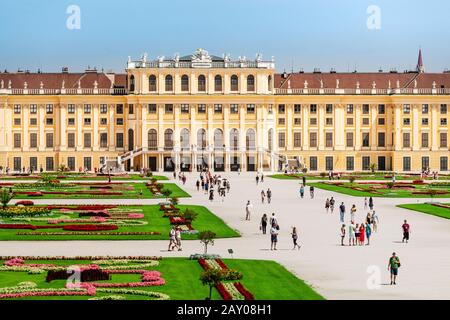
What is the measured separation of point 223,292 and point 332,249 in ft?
32.8

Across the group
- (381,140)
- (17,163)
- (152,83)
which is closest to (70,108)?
(17,163)

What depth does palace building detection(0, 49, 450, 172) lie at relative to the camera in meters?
102

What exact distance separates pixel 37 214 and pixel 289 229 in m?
12.3

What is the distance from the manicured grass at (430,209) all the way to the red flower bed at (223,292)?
74.0 feet

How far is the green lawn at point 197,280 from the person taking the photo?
76.7ft

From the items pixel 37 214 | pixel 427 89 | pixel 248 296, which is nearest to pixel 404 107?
pixel 427 89

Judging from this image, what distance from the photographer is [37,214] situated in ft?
148

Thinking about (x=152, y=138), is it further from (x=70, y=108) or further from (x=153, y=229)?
(x=153, y=229)

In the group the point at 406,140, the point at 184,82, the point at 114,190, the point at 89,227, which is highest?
the point at 184,82

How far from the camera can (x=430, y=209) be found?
4912 centimetres

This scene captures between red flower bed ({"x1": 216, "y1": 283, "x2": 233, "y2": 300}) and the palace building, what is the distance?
77207 mm

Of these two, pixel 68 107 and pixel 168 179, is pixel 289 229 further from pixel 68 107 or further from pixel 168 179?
pixel 68 107

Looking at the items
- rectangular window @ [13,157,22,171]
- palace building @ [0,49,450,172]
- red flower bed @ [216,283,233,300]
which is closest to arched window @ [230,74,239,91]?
palace building @ [0,49,450,172]
